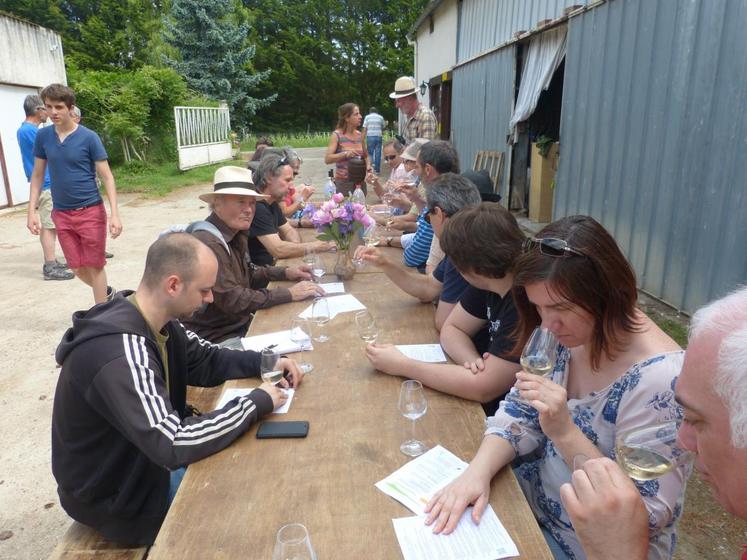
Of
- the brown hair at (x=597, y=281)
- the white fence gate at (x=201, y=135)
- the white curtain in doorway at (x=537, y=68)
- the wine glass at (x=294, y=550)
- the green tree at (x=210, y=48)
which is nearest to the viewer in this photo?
the wine glass at (x=294, y=550)

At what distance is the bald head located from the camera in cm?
205

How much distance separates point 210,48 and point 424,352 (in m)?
29.5

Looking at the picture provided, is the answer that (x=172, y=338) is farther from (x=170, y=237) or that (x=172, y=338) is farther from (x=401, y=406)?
(x=401, y=406)

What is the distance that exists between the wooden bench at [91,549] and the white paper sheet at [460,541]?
110cm

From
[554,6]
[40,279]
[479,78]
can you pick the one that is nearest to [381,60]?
[479,78]

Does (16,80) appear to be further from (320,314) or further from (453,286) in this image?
(453,286)

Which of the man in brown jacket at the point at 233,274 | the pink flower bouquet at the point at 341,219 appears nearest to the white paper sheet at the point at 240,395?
the man in brown jacket at the point at 233,274

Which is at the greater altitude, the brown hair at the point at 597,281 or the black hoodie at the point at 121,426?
the brown hair at the point at 597,281

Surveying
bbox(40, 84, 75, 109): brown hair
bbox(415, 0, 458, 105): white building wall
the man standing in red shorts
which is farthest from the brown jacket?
bbox(415, 0, 458, 105): white building wall

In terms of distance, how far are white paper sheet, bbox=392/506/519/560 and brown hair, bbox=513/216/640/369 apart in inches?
25.9

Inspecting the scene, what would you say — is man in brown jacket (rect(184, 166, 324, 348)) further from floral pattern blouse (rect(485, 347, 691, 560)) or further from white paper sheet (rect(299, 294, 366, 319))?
floral pattern blouse (rect(485, 347, 691, 560))

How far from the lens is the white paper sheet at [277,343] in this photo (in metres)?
2.63

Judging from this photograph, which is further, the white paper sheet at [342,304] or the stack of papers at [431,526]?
the white paper sheet at [342,304]

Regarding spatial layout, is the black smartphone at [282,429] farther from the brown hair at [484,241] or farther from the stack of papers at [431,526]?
the brown hair at [484,241]
